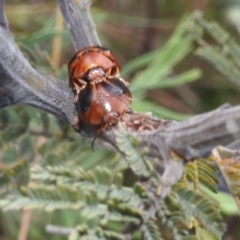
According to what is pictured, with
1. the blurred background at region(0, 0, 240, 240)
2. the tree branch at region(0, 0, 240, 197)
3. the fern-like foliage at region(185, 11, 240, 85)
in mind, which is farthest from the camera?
the blurred background at region(0, 0, 240, 240)

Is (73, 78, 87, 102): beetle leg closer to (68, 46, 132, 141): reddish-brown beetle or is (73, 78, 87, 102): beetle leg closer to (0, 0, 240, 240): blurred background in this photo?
(68, 46, 132, 141): reddish-brown beetle

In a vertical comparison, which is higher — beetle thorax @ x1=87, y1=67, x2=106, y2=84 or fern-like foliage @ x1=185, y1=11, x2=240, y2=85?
fern-like foliage @ x1=185, y1=11, x2=240, y2=85

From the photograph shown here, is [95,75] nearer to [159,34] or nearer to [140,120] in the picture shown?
[140,120]

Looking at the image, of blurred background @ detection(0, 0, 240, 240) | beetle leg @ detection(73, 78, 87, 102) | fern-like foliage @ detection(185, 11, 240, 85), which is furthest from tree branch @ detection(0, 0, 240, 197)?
blurred background @ detection(0, 0, 240, 240)

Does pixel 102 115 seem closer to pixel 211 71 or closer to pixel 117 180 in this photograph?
pixel 117 180

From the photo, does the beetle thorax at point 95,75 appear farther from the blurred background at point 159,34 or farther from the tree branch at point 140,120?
the blurred background at point 159,34

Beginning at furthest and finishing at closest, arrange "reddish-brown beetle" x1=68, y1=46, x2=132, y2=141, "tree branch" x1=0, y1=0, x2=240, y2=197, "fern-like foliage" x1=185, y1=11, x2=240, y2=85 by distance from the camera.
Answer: "fern-like foliage" x1=185, y1=11, x2=240, y2=85 → "reddish-brown beetle" x1=68, y1=46, x2=132, y2=141 → "tree branch" x1=0, y1=0, x2=240, y2=197

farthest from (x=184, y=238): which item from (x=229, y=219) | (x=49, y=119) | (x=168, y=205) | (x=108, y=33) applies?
(x=108, y=33)
